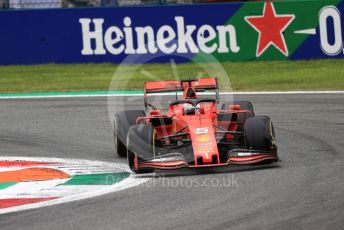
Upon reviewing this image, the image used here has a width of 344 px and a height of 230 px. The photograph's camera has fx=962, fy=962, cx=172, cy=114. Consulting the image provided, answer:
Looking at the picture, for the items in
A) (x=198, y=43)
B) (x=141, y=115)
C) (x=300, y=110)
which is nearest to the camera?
(x=141, y=115)

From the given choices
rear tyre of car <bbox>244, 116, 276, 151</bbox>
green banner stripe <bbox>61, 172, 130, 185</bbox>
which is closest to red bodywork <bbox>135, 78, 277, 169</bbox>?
rear tyre of car <bbox>244, 116, 276, 151</bbox>

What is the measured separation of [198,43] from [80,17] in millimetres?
2595

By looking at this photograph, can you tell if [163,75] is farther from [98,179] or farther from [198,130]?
[98,179]

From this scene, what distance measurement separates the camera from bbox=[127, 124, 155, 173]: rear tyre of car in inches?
388

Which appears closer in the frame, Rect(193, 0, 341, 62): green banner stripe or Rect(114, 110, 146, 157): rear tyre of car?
Rect(114, 110, 146, 157): rear tyre of car

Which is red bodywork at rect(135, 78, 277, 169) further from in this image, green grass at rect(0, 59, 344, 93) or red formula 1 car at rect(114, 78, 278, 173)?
green grass at rect(0, 59, 344, 93)

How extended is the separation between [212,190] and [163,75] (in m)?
10.8

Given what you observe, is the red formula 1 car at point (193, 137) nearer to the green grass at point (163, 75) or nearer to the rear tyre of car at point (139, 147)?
the rear tyre of car at point (139, 147)

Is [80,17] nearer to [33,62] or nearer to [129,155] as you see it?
[33,62]

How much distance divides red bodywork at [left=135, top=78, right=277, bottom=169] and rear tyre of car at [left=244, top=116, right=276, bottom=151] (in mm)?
137

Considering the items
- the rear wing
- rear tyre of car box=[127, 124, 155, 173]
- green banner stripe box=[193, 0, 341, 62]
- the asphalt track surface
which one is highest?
green banner stripe box=[193, 0, 341, 62]

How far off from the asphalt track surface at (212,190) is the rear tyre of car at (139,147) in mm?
268

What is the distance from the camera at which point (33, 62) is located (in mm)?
21109

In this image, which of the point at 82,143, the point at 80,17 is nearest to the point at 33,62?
the point at 80,17
